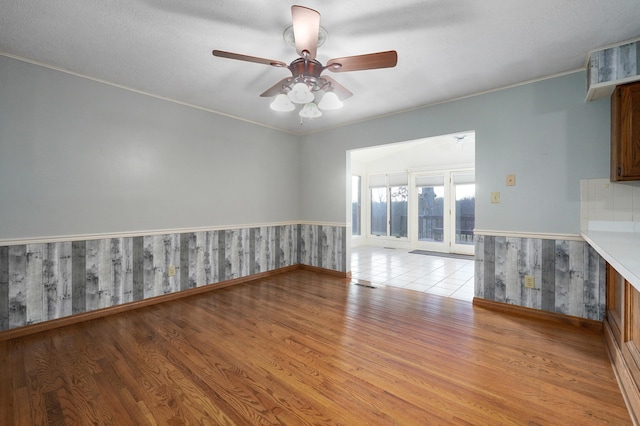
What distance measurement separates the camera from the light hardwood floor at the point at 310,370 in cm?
156

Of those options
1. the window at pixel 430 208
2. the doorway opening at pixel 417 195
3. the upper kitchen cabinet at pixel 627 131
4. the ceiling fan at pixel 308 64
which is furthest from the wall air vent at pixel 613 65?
the window at pixel 430 208

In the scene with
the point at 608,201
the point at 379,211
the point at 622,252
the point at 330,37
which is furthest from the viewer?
the point at 379,211

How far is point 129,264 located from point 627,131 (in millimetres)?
4870

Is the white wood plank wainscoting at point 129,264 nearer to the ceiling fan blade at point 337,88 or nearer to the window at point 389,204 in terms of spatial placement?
the ceiling fan blade at point 337,88

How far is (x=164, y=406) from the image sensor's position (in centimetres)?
161

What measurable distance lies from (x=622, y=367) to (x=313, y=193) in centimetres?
404

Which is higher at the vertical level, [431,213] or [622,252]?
[431,213]

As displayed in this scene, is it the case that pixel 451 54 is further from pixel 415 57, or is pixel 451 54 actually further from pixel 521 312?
pixel 521 312

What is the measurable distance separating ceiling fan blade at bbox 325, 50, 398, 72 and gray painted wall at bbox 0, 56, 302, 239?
2.48 m

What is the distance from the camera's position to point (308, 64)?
1996 millimetres

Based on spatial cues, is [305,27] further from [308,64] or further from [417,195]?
[417,195]

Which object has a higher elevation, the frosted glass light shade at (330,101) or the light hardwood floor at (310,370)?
the frosted glass light shade at (330,101)

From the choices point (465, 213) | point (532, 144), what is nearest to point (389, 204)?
point (465, 213)

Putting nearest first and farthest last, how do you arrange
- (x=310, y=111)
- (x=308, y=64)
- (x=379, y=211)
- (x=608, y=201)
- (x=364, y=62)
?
(x=364, y=62) < (x=308, y=64) < (x=608, y=201) < (x=310, y=111) < (x=379, y=211)
